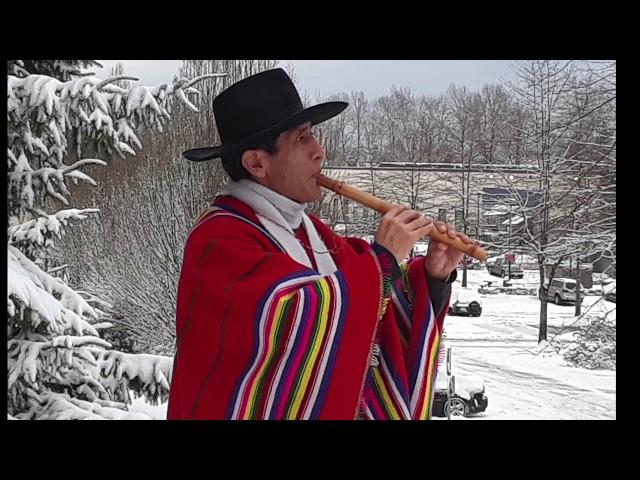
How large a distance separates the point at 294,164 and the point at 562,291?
1328 cm

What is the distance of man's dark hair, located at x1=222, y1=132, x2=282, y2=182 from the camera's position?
155 centimetres

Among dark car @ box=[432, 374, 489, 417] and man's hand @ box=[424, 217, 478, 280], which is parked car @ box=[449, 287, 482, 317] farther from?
man's hand @ box=[424, 217, 478, 280]

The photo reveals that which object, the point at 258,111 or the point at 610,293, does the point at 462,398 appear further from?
the point at 258,111

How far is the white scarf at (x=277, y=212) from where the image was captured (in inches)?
61.1

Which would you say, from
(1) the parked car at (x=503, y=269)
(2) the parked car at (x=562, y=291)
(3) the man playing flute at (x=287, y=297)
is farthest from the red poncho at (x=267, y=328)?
(1) the parked car at (x=503, y=269)

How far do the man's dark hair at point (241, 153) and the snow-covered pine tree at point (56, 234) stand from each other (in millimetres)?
2356

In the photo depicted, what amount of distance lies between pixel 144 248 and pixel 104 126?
757 cm

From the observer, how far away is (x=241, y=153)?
62.2 inches

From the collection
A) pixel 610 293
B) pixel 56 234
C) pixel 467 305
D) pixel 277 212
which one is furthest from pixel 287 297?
pixel 467 305

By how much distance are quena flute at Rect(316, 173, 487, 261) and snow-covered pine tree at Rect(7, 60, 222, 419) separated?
2.46m

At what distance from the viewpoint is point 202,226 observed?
1.52 metres
